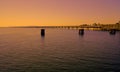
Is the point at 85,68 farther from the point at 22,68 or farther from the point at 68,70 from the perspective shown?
the point at 22,68

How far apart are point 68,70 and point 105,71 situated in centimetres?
521

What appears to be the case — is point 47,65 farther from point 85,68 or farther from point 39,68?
point 85,68

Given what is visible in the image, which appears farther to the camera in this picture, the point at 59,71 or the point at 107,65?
the point at 107,65

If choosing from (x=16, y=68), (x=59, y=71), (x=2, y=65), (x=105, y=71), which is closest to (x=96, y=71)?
(x=105, y=71)

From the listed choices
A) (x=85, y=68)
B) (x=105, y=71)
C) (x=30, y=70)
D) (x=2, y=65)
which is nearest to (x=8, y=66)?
(x=2, y=65)

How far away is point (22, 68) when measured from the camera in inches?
1128

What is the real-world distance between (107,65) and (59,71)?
882cm

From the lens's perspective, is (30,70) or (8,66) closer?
(30,70)

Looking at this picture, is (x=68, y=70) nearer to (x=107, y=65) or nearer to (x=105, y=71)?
(x=105, y=71)

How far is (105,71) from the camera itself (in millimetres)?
27391

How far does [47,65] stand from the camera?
30859 millimetres

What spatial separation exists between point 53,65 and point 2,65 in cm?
803

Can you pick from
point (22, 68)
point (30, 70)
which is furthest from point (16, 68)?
point (30, 70)

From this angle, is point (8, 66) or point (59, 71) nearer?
point (59, 71)
